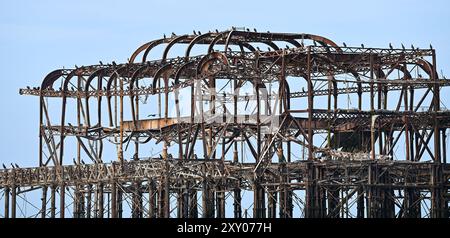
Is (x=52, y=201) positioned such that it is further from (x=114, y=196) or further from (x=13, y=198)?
(x=114, y=196)

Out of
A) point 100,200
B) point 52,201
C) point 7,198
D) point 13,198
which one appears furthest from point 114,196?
point 7,198

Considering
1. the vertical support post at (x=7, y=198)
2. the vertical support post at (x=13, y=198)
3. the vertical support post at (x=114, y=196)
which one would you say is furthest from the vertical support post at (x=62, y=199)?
the vertical support post at (x=114, y=196)

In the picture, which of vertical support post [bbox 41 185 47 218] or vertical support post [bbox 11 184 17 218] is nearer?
vertical support post [bbox 41 185 47 218]

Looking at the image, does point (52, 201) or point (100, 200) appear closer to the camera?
point (100, 200)

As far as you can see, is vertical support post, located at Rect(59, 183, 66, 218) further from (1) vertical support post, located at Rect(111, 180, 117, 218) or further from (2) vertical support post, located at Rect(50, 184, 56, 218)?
(1) vertical support post, located at Rect(111, 180, 117, 218)

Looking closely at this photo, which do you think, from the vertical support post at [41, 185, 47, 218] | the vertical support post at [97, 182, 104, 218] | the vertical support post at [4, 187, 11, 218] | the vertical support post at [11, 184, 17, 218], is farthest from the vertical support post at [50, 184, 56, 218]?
the vertical support post at [97, 182, 104, 218]

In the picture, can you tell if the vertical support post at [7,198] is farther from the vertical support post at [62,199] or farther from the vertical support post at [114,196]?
the vertical support post at [114,196]

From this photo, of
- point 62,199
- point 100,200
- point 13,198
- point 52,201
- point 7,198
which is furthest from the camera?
point 7,198

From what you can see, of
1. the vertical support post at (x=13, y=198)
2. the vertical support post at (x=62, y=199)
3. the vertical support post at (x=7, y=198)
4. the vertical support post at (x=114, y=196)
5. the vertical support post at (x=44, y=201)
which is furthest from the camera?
the vertical support post at (x=7, y=198)

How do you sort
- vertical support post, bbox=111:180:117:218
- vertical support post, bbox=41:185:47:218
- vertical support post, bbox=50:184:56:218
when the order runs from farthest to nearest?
Answer: vertical support post, bbox=41:185:47:218 < vertical support post, bbox=50:184:56:218 < vertical support post, bbox=111:180:117:218

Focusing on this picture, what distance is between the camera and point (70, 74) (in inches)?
4806

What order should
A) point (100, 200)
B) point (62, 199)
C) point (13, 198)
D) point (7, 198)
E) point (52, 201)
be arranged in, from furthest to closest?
point (7, 198) < point (13, 198) < point (52, 201) < point (62, 199) < point (100, 200)

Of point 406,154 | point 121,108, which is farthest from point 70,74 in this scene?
point 406,154
